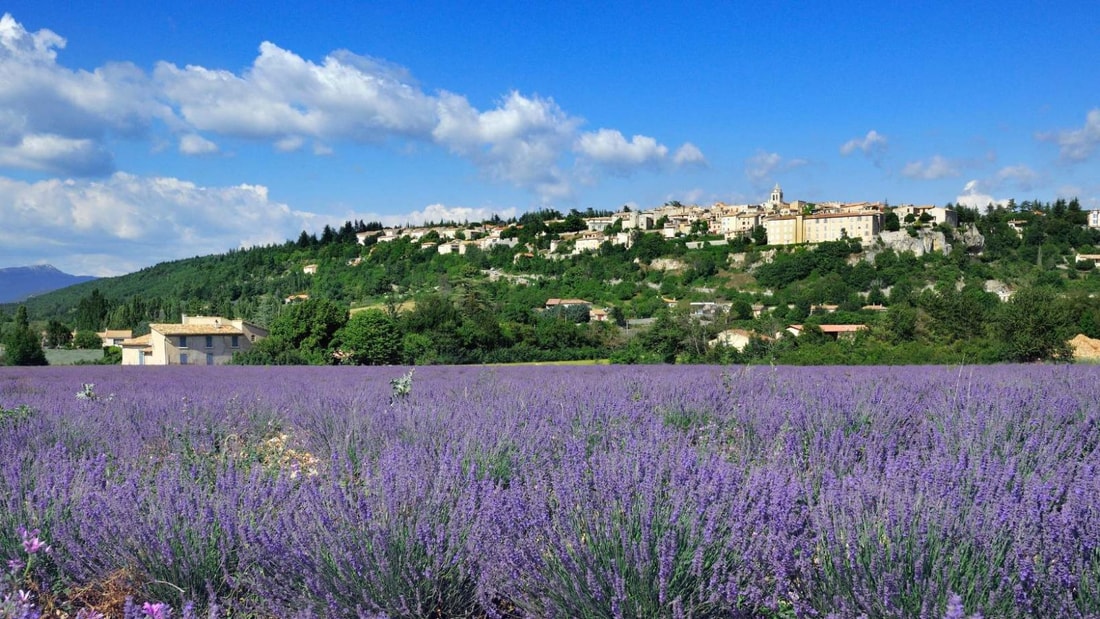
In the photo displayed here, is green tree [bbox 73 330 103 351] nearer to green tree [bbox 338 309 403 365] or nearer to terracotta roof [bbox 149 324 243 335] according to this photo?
terracotta roof [bbox 149 324 243 335]

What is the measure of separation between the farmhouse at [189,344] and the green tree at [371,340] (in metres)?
9.80

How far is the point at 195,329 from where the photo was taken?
42.8 metres

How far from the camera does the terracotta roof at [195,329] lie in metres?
41.9

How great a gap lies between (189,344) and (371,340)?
15.2m

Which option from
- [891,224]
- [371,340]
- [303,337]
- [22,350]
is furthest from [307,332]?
[891,224]

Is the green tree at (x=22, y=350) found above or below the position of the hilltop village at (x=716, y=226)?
below

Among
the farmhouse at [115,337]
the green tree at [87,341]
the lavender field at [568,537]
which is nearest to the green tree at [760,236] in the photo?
the farmhouse at [115,337]

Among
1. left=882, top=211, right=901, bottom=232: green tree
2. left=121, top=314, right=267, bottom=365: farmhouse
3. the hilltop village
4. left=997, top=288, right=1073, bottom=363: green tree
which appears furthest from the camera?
the hilltop village

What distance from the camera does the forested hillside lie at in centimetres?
2748

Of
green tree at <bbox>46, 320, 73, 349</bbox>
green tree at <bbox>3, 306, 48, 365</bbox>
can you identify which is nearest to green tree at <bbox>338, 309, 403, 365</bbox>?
green tree at <bbox>3, 306, 48, 365</bbox>

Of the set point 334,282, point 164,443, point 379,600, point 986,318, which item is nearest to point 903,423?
point 379,600

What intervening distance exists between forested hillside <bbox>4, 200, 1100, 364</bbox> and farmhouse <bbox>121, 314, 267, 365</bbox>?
3417 millimetres

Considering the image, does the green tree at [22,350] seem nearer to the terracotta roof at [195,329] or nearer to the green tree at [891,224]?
the terracotta roof at [195,329]

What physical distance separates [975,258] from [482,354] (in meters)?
67.1
